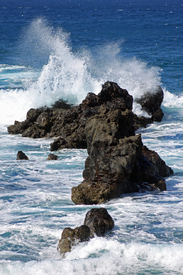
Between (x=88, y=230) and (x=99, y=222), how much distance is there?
249mm

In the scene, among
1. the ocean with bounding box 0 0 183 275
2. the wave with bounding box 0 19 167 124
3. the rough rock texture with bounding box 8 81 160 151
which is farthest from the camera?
the wave with bounding box 0 19 167 124

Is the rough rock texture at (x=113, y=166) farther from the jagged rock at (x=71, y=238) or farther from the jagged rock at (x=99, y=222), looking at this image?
the jagged rock at (x=71, y=238)

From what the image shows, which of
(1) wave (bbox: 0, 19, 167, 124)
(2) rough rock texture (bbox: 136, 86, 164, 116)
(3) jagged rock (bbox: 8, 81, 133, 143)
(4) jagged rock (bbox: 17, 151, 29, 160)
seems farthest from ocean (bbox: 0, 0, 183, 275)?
(3) jagged rock (bbox: 8, 81, 133, 143)

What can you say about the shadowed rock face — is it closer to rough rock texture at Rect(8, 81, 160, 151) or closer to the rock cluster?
the rock cluster

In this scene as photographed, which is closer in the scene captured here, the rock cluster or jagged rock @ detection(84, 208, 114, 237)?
jagged rock @ detection(84, 208, 114, 237)

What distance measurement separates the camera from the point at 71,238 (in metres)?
4.84

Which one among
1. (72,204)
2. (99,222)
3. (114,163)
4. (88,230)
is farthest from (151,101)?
(88,230)

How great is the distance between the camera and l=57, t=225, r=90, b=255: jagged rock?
4773 millimetres

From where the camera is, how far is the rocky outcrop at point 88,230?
4.80 metres

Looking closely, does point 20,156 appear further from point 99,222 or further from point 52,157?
point 99,222

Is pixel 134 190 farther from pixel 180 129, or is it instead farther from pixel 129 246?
pixel 180 129

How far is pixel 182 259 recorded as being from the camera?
4531 millimetres

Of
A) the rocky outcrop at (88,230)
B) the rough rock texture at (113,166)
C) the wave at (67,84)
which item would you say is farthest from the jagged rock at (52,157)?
the wave at (67,84)

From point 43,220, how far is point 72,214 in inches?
20.2
